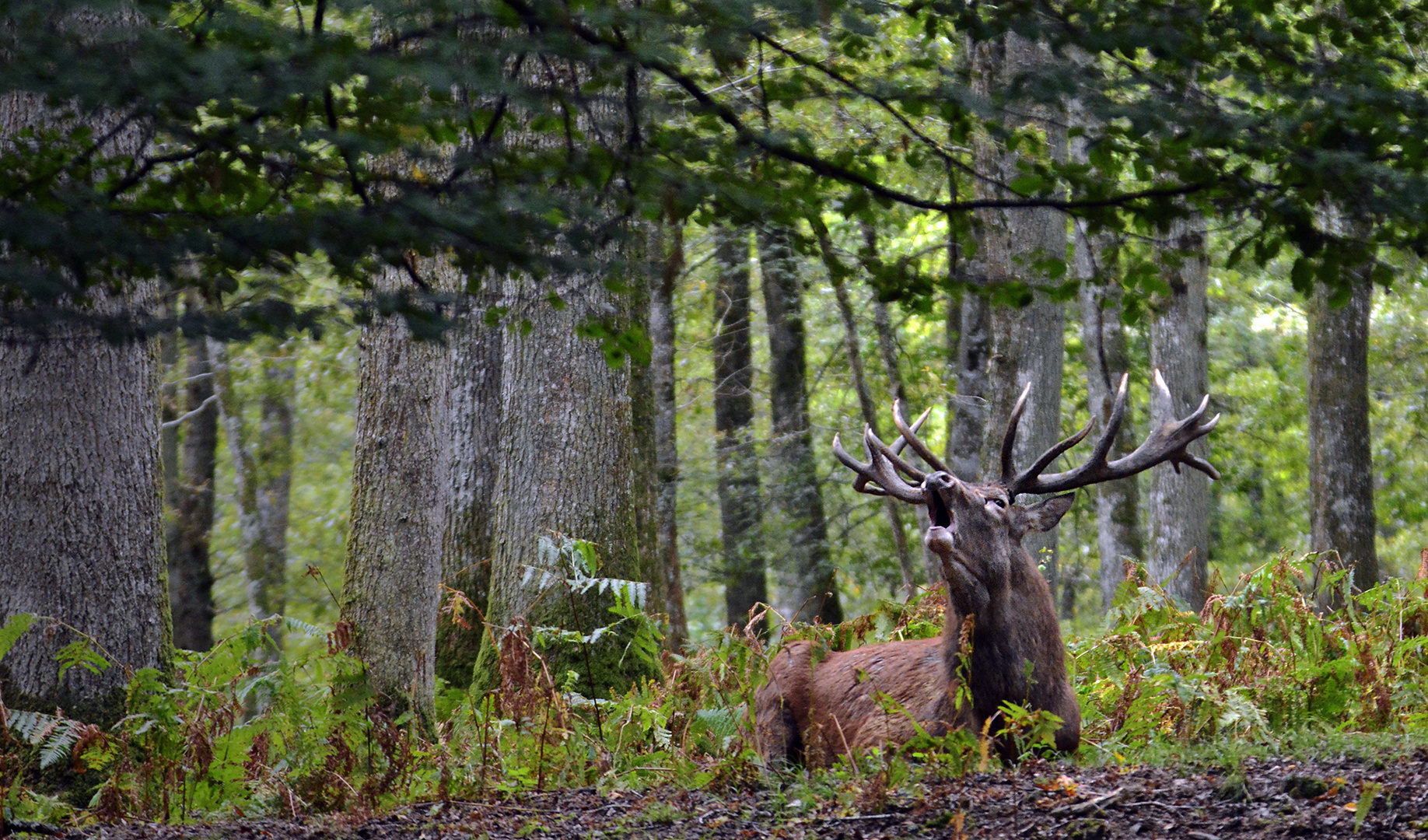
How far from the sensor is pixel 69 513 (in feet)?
20.3

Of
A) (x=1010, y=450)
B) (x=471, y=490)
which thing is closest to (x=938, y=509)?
(x=1010, y=450)

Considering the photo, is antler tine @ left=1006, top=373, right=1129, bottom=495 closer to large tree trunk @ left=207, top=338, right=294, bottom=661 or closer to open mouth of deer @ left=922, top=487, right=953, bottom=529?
open mouth of deer @ left=922, top=487, right=953, bottom=529

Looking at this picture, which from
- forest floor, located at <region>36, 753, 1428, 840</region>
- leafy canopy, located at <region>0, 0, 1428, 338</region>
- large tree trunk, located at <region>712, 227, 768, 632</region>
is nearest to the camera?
leafy canopy, located at <region>0, 0, 1428, 338</region>

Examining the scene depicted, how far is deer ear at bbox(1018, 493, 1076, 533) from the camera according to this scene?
662 cm

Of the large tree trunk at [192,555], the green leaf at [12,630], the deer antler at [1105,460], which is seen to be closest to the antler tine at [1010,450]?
the deer antler at [1105,460]

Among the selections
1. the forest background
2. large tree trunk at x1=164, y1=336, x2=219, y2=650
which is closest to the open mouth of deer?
the forest background

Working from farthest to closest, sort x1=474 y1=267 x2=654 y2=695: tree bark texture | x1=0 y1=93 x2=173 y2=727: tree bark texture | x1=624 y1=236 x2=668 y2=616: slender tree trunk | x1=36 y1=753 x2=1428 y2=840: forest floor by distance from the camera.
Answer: x1=624 y1=236 x2=668 y2=616: slender tree trunk, x1=474 y1=267 x2=654 y2=695: tree bark texture, x1=0 y1=93 x2=173 y2=727: tree bark texture, x1=36 y1=753 x2=1428 y2=840: forest floor

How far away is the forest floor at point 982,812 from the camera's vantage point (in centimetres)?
428

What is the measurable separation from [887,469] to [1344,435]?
7.54 metres

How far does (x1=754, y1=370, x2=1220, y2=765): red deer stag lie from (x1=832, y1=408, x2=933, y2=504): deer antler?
11mm

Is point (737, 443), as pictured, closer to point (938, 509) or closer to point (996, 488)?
point (996, 488)

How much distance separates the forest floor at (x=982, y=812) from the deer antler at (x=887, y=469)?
2.04 meters

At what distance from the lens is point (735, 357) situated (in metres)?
21.9

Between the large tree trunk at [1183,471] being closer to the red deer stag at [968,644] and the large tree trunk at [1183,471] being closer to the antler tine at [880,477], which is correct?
the red deer stag at [968,644]
